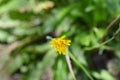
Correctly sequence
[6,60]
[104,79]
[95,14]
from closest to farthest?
[104,79] → [95,14] → [6,60]

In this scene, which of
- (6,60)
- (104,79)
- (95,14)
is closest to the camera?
(104,79)

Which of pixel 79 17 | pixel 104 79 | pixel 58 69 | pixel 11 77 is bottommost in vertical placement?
pixel 104 79

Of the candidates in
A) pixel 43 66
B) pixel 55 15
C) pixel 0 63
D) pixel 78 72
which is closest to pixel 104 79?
pixel 78 72

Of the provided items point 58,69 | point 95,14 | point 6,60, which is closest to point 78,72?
point 58,69

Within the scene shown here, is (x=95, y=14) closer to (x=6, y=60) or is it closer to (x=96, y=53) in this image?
(x=96, y=53)

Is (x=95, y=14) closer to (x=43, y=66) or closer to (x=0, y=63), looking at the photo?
(x=43, y=66)

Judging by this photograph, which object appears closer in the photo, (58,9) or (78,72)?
(78,72)

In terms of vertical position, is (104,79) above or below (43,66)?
below
